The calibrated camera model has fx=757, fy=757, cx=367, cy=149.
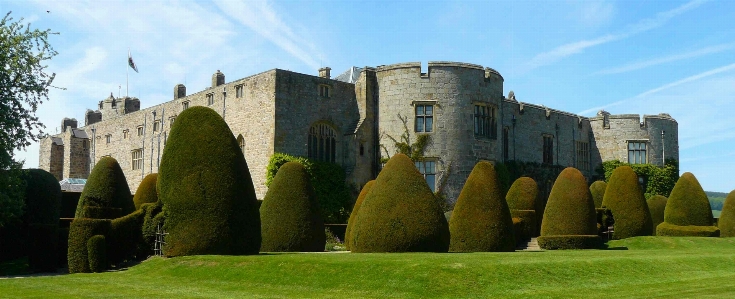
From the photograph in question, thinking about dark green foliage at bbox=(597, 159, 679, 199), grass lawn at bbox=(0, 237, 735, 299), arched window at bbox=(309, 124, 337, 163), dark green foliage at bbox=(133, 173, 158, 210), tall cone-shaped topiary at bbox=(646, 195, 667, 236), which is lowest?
grass lawn at bbox=(0, 237, 735, 299)

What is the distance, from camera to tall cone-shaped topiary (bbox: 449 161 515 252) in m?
23.0

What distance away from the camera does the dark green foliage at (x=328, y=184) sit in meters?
36.7

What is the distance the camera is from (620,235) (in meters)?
32.3

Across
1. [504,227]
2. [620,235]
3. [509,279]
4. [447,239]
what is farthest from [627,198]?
[509,279]

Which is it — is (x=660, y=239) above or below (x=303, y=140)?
below

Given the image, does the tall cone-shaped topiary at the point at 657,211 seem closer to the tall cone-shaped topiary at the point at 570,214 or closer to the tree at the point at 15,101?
the tall cone-shaped topiary at the point at 570,214

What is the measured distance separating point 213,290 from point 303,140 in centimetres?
2291

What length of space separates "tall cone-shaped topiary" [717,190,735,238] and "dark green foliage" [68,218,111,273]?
1101 inches

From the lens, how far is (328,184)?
3800 cm

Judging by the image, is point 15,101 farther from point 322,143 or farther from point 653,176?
point 653,176

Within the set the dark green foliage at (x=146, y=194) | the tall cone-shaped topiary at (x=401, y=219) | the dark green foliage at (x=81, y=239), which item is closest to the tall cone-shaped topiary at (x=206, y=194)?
the dark green foliage at (x=81, y=239)

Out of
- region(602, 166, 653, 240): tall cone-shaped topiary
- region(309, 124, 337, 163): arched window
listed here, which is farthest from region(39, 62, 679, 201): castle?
region(602, 166, 653, 240): tall cone-shaped topiary

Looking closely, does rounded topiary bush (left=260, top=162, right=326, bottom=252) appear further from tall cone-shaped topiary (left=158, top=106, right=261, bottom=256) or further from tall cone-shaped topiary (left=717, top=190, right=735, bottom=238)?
tall cone-shaped topiary (left=717, top=190, right=735, bottom=238)

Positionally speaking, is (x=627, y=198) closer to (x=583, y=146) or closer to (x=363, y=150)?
(x=363, y=150)
